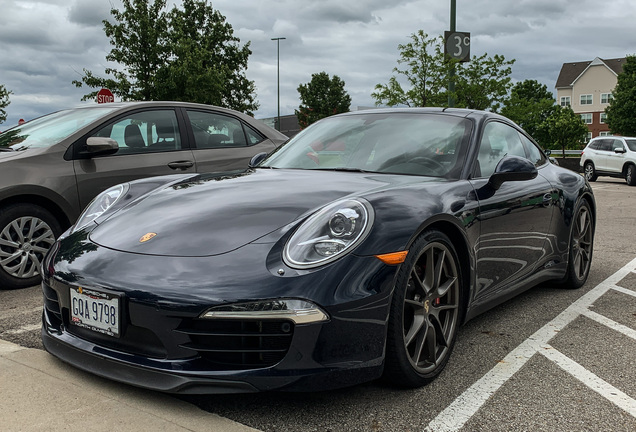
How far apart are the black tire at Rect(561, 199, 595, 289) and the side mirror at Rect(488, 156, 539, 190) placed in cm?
142

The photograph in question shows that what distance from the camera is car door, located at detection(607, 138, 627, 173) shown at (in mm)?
20908

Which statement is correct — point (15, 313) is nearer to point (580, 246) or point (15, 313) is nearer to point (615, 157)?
point (580, 246)

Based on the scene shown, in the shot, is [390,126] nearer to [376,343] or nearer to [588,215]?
[376,343]

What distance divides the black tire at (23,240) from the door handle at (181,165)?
110 cm

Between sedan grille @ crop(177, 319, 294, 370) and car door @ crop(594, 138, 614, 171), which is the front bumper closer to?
sedan grille @ crop(177, 319, 294, 370)

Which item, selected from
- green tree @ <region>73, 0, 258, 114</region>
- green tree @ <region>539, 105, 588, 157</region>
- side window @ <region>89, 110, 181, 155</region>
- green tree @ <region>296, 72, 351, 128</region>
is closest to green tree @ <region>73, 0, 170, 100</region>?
green tree @ <region>73, 0, 258, 114</region>

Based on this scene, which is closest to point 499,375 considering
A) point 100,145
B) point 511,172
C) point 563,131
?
point 511,172

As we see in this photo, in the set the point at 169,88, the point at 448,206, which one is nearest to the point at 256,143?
the point at 448,206

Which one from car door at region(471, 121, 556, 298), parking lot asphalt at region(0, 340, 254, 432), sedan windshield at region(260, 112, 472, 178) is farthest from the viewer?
sedan windshield at region(260, 112, 472, 178)

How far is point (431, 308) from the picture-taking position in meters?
2.88

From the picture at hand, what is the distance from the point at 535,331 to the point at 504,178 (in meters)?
0.95

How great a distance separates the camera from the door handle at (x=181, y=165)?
5.46 meters

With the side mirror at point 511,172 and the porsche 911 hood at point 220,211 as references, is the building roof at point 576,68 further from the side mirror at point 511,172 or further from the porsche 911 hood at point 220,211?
the porsche 911 hood at point 220,211

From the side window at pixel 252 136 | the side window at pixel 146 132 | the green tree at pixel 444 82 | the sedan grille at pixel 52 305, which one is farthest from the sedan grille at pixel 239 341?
the green tree at pixel 444 82
